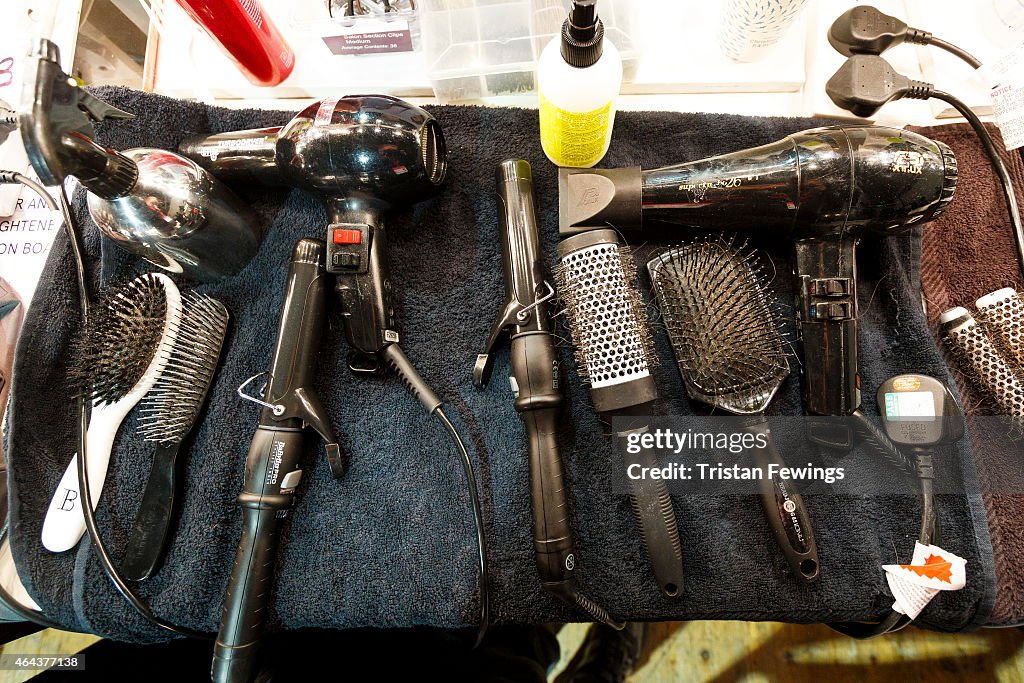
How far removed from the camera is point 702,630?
1.00 metres

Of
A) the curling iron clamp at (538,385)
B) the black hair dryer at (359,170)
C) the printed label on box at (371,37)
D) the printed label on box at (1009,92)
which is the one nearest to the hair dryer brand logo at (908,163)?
the printed label on box at (1009,92)

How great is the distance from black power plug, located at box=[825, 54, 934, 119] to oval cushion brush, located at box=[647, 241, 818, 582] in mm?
259

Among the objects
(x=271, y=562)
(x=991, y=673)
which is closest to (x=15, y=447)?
(x=271, y=562)

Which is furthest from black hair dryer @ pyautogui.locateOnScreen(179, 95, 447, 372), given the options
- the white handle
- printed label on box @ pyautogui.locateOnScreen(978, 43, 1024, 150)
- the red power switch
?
printed label on box @ pyautogui.locateOnScreen(978, 43, 1024, 150)

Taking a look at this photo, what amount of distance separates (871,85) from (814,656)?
38.7 inches

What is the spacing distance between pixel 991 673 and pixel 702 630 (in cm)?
55

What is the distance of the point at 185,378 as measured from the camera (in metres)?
0.68

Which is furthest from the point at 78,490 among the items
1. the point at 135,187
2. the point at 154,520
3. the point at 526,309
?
the point at 526,309

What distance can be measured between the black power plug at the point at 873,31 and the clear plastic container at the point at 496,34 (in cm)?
28

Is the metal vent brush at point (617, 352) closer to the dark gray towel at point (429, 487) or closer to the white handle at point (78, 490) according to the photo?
the dark gray towel at point (429, 487)

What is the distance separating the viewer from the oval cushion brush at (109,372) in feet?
2.16

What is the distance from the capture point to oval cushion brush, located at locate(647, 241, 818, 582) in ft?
2.03

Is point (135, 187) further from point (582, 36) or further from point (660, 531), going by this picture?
point (660, 531)

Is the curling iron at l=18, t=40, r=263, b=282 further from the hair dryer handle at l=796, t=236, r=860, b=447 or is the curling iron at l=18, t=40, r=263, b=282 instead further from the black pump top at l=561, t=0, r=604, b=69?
the hair dryer handle at l=796, t=236, r=860, b=447
